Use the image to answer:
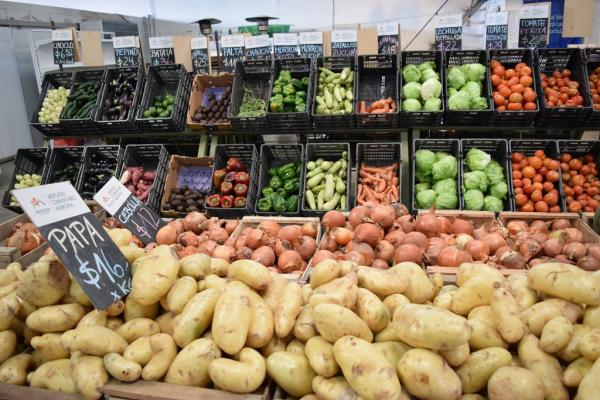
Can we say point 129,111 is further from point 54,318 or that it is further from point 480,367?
point 480,367

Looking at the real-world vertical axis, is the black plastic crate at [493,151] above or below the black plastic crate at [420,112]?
below

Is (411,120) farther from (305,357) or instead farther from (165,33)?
(165,33)

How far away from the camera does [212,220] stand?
3242 millimetres

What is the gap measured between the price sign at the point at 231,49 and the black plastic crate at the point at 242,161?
119 centimetres

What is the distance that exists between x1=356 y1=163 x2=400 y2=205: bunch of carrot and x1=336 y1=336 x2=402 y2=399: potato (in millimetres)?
2377

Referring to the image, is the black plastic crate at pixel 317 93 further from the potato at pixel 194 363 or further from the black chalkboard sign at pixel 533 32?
the potato at pixel 194 363

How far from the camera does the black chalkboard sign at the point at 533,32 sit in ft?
13.5

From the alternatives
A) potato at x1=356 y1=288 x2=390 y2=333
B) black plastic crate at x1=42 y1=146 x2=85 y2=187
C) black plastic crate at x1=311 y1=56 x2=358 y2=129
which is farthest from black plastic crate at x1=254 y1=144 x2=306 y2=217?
potato at x1=356 y1=288 x2=390 y2=333

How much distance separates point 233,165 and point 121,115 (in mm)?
1434

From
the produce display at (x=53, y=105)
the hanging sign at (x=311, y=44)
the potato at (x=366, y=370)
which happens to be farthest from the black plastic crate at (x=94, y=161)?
the potato at (x=366, y=370)

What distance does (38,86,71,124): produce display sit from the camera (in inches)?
186

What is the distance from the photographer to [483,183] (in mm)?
3535

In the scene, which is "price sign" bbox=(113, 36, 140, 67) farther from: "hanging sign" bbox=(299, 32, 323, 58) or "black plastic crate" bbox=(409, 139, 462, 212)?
"black plastic crate" bbox=(409, 139, 462, 212)

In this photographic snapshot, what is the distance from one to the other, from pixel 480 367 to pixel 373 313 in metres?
0.35
